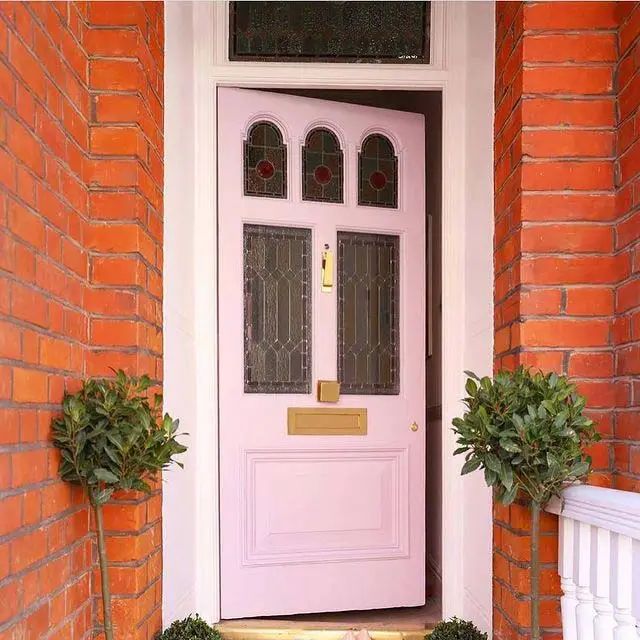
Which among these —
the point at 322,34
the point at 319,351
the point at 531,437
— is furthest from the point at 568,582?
the point at 322,34

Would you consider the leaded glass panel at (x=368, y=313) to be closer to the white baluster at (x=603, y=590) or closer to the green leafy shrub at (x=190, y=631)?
the green leafy shrub at (x=190, y=631)

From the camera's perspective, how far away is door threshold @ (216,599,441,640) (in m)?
2.82

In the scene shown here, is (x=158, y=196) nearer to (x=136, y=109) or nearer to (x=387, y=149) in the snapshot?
(x=136, y=109)

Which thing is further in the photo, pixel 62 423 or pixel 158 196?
pixel 158 196

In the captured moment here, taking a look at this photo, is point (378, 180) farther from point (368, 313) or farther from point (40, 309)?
point (40, 309)

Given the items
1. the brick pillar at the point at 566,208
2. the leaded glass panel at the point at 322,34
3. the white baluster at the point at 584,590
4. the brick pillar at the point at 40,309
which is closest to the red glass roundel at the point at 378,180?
the leaded glass panel at the point at 322,34

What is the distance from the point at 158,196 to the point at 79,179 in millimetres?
397

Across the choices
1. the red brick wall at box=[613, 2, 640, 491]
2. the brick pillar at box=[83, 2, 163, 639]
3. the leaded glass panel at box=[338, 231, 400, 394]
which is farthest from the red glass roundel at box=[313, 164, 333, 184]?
the red brick wall at box=[613, 2, 640, 491]

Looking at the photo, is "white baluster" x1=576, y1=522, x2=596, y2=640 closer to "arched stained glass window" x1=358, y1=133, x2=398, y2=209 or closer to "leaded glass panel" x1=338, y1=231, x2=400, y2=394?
"leaded glass panel" x1=338, y1=231, x2=400, y2=394

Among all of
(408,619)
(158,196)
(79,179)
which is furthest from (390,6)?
(408,619)

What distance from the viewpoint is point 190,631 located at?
8.34ft

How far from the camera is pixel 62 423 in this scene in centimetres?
192

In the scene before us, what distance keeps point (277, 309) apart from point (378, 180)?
706mm

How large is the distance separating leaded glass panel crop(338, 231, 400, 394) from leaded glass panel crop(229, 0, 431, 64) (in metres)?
0.73
